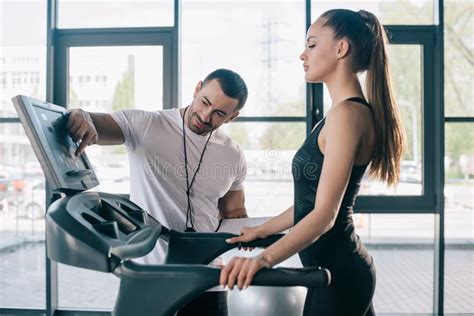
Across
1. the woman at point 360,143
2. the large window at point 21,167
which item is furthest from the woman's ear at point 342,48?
the large window at point 21,167

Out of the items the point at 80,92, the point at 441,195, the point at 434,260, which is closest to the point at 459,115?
the point at 441,195

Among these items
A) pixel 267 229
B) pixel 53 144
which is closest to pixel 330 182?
pixel 267 229

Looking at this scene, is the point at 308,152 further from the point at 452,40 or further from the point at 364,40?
the point at 452,40

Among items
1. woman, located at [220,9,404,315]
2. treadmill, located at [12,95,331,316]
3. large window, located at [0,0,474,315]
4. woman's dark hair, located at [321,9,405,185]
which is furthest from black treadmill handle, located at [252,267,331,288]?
large window, located at [0,0,474,315]

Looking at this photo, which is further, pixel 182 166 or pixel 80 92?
pixel 80 92

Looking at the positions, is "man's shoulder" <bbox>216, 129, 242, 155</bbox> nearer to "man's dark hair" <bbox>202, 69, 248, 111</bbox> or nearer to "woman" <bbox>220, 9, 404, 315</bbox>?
"man's dark hair" <bbox>202, 69, 248, 111</bbox>

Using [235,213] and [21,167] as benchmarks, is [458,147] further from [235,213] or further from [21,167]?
[21,167]

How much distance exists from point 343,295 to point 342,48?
599 millimetres

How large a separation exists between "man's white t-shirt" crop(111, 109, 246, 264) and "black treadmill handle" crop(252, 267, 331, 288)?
705 millimetres

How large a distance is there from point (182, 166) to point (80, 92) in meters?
1.97

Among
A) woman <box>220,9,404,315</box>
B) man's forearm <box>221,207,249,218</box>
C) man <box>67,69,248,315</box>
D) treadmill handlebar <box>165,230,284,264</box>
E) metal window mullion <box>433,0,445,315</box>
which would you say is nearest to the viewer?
woman <box>220,9,404,315</box>

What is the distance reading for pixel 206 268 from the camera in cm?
81

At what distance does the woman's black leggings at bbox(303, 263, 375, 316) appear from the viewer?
109 cm

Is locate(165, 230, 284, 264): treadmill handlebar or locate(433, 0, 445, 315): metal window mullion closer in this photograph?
locate(165, 230, 284, 264): treadmill handlebar
